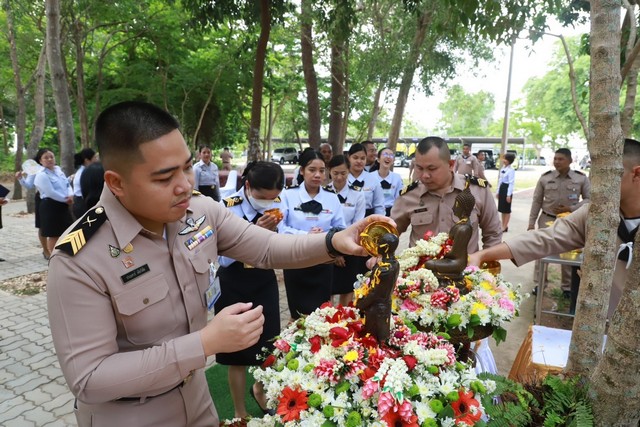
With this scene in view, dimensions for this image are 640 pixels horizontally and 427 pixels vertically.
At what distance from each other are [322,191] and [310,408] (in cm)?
311

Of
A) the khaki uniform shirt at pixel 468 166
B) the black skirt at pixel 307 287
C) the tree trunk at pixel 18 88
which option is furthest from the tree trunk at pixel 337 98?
the tree trunk at pixel 18 88

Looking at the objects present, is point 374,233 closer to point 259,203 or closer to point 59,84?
point 259,203

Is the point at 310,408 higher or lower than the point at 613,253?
lower

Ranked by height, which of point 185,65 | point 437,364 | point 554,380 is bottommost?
point 554,380

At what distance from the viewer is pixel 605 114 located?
169 centimetres

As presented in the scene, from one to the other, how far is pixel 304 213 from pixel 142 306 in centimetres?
278

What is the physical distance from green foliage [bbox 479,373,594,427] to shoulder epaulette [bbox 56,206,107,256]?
142cm

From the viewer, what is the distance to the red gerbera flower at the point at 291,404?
4.10 feet

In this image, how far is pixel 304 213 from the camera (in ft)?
13.5

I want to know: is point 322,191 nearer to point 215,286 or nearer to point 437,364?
point 215,286

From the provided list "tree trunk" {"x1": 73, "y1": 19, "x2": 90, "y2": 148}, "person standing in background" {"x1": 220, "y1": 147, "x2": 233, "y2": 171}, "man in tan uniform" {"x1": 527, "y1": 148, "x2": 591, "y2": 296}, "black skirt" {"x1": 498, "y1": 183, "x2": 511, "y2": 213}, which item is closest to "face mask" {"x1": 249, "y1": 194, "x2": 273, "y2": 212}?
"man in tan uniform" {"x1": 527, "y1": 148, "x2": 591, "y2": 296}

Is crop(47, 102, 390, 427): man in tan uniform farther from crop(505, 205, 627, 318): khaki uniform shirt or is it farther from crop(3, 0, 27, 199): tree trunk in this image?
crop(3, 0, 27, 199): tree trunk

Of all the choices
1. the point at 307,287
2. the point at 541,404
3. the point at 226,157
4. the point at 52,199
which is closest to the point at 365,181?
the point at 307,287

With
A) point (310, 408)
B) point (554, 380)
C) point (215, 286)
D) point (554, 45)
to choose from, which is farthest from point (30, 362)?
point (554, 45)
